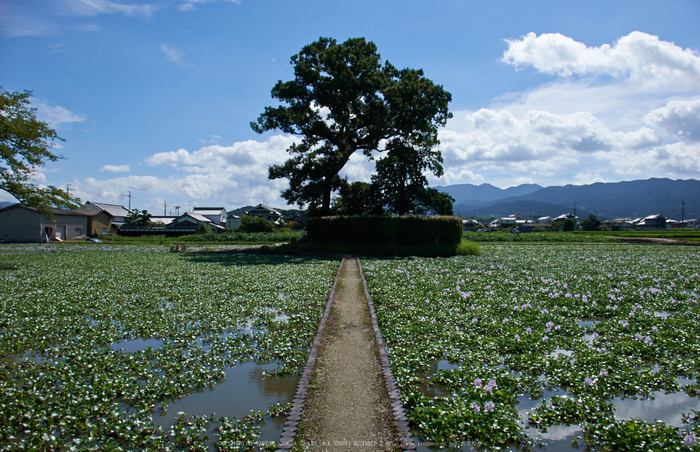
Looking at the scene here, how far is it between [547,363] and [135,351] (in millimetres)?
6939

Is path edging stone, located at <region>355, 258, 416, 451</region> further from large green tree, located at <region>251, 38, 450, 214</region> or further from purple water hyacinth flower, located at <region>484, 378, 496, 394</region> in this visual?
large green tree, located at <region>251, 38, 450, 214</region>

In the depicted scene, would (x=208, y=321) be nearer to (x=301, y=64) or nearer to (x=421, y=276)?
(x=421, y=276)

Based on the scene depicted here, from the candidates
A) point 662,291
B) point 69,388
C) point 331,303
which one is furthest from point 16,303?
point 662,291

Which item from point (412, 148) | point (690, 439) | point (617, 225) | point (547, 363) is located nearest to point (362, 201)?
point (412, 148)

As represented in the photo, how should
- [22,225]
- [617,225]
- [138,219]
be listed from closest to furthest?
[22,225], [138,219], [617,225]

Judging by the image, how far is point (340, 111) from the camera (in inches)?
1198

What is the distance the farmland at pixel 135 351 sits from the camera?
4359 mm

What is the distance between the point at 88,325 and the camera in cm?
862

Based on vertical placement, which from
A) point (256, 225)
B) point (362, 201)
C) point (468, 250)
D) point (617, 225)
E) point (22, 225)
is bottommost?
point (468, 250)

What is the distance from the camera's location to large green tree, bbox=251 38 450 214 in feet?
96.7

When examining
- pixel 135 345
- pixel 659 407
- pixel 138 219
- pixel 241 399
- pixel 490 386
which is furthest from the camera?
pixel 138 219

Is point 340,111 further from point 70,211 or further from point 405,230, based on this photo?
point 70,211

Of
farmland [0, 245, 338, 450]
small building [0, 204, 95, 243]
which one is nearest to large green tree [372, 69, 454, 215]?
farmland [0, 245, 338, 450]

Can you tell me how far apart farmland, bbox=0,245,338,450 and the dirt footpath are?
0.52 meters
